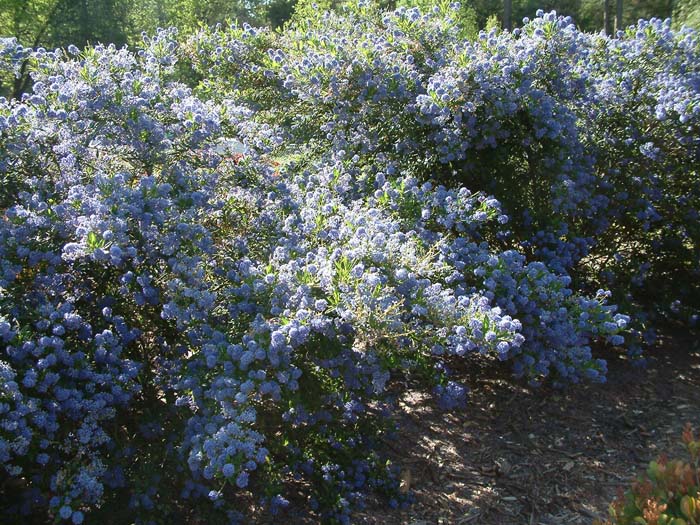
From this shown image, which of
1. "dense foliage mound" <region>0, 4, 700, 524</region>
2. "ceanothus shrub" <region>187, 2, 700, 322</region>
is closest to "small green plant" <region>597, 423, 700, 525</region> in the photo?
"dense foliage mound" <region>0, 4, 700, 524</region>

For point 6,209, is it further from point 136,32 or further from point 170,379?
point 136,32

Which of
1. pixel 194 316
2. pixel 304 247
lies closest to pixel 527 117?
→ pixel 304 247

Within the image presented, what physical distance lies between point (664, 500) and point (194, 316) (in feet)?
6.48

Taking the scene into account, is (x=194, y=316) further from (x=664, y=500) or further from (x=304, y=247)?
(x=664, y=500)

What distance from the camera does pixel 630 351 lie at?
4.62m

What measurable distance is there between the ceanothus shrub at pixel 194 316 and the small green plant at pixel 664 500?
2.56 ft

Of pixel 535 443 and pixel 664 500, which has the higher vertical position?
pixel 535 443

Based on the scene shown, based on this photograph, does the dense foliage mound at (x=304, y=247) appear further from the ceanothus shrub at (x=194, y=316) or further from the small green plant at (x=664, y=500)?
the small green plant at (x=664, y=500)

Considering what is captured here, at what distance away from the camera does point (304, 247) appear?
136 inches

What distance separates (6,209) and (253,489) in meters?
1.81

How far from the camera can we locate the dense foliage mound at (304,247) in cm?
284

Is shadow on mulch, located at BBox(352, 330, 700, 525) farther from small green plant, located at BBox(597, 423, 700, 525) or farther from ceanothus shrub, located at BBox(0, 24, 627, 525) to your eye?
small green plant, located at BBox(597, 423, 700, 525)

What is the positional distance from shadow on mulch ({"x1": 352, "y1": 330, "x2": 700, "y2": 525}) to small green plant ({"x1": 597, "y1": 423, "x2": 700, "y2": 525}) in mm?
1026

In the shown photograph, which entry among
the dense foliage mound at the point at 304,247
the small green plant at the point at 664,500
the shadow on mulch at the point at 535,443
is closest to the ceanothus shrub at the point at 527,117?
the dense foliage mound at the point at 304,247
